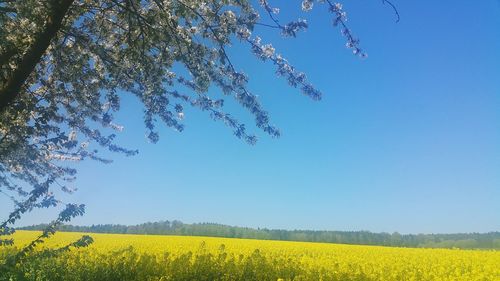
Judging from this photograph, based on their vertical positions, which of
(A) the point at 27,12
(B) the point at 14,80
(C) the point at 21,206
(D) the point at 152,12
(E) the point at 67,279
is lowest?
(E) the point at 67,279

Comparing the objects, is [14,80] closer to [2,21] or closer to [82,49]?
[2,21]

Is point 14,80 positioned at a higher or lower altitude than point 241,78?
Answer: lower

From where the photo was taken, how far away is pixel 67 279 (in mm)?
9688

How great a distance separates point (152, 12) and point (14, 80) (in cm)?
287

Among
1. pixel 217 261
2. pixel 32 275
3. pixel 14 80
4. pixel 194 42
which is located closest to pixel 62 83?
pixel 14 80

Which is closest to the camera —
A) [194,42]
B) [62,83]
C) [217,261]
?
[194,42]

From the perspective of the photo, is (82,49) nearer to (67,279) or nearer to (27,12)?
(27,12)

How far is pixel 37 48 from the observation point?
7273mm

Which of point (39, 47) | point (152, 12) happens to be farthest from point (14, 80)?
point (152, 12)

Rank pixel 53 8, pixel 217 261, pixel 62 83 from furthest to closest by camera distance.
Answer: pixel 217 261, pixel 62 83, pixel 53 8

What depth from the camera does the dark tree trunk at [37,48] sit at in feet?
23.4

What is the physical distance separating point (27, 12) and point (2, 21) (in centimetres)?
142

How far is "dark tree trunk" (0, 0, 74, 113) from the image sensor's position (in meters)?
7.13

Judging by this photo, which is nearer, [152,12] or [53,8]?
[53,8]
